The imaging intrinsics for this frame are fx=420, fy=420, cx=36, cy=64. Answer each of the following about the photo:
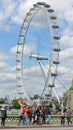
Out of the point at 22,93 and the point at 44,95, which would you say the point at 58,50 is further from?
the point at 22,93

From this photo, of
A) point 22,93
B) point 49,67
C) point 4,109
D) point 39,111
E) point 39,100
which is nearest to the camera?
point 4,109

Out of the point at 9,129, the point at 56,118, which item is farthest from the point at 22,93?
the point at 9,129

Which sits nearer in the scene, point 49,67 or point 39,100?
point 49,67

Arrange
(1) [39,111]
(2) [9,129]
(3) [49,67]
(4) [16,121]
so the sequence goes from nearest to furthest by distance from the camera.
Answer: (2) [9,129] → (1) [39,111] → (4) [16,121] → (3) [49,67]

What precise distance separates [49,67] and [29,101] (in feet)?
42.8

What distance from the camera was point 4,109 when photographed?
111ft

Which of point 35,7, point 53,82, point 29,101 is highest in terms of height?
point 35,7

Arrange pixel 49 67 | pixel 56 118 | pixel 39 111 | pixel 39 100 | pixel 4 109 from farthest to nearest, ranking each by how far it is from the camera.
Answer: pixel 39 100
pixel 49 67
pixel 56 118
pixel 39 111
pixel 4 109

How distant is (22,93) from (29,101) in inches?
88.6

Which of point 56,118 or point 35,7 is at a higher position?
point 35,7

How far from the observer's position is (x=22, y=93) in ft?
258

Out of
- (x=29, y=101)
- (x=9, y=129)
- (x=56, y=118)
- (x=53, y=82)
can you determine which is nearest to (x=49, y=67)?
(x=53, y=82)

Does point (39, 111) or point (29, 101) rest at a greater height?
point (39, 111)

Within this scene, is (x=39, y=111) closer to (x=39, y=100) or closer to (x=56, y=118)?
(x=56, y=118)
